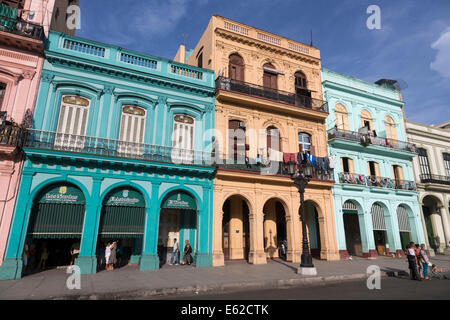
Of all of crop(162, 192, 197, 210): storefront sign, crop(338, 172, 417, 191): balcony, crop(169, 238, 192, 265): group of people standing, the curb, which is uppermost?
crop(338, 172, 417, 191): balcony

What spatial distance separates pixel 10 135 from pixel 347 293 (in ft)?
44.2

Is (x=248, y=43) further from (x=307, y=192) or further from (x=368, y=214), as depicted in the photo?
(x=368, y=214)

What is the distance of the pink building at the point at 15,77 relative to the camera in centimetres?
1045

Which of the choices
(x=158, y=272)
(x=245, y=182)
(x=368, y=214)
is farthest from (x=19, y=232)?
(x=368, y=214)

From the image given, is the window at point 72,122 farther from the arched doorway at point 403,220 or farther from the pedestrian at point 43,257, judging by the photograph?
the arched doorway at point 403,220

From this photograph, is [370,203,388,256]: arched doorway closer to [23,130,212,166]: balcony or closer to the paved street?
the paved street

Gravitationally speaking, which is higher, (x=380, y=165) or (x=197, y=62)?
(x=197, y=62)

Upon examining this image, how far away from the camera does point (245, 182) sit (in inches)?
588

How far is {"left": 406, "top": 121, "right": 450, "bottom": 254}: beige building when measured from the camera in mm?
21078

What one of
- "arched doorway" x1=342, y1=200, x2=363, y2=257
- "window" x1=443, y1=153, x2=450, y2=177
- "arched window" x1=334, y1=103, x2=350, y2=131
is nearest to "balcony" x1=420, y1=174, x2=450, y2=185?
"window" x1=443, y1=153, x2=450, y2=177

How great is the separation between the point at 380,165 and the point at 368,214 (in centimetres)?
429

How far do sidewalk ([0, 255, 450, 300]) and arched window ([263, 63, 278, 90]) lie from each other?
11558mm

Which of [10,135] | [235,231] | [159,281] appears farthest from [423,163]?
[10,135]

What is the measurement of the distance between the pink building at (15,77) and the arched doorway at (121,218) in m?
3.46
